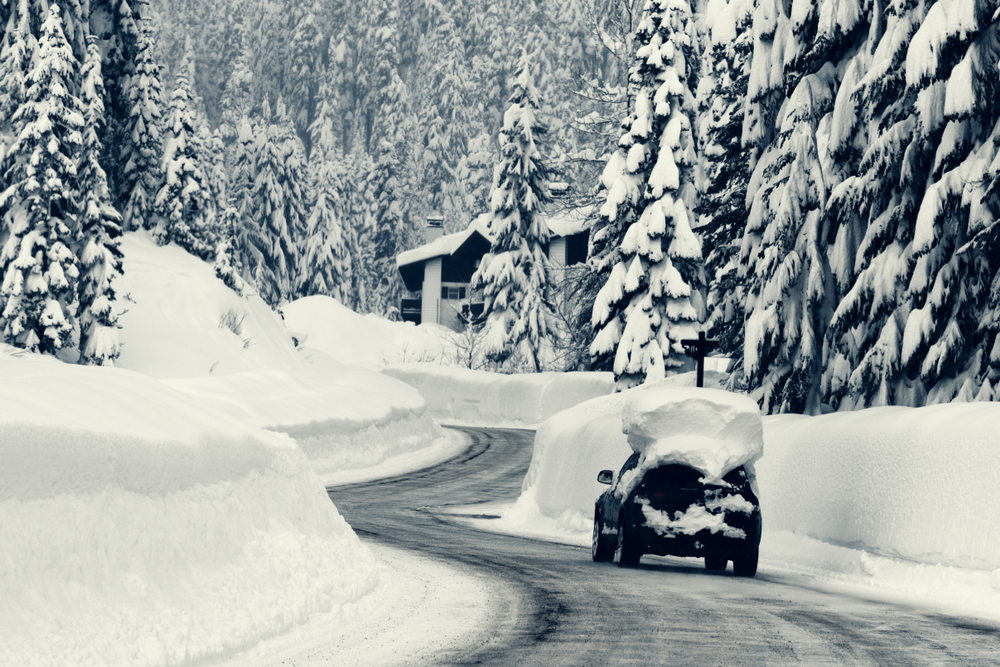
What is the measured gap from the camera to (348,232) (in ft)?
343

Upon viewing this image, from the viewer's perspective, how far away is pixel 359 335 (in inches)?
3036

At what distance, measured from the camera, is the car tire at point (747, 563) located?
1491 centimetres

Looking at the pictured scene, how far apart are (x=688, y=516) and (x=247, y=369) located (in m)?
28.8

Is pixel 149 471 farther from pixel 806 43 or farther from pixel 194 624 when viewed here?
pixel 806 43

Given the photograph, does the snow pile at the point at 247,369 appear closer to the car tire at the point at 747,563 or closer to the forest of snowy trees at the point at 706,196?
the forest of snowy trees at the point at 706,196

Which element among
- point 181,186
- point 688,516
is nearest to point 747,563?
point 688,516

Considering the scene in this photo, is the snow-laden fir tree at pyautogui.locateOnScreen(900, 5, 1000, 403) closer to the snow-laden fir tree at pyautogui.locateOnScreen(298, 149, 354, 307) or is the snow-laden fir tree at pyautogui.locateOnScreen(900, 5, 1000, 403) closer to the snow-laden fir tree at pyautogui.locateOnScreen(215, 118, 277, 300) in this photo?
the snow-laden fir tree at pyautogui.locateOnScreen(215, 118, 277, 300)

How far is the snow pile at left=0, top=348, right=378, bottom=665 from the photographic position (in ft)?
24.6

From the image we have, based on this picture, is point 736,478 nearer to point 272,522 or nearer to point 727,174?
point 272,522

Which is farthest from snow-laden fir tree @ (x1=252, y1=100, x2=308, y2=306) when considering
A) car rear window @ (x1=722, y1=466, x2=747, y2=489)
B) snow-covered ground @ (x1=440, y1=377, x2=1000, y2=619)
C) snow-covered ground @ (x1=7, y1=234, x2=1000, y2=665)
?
car rear window @ (x1=722, y1=466, x2=747, y2=489)

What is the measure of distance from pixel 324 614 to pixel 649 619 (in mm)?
2516

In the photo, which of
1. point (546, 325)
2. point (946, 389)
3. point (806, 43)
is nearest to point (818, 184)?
point (806, 43)

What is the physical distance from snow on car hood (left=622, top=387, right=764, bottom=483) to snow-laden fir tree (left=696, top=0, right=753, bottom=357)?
1336cm

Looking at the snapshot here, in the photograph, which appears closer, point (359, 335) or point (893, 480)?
point (893, 480)
